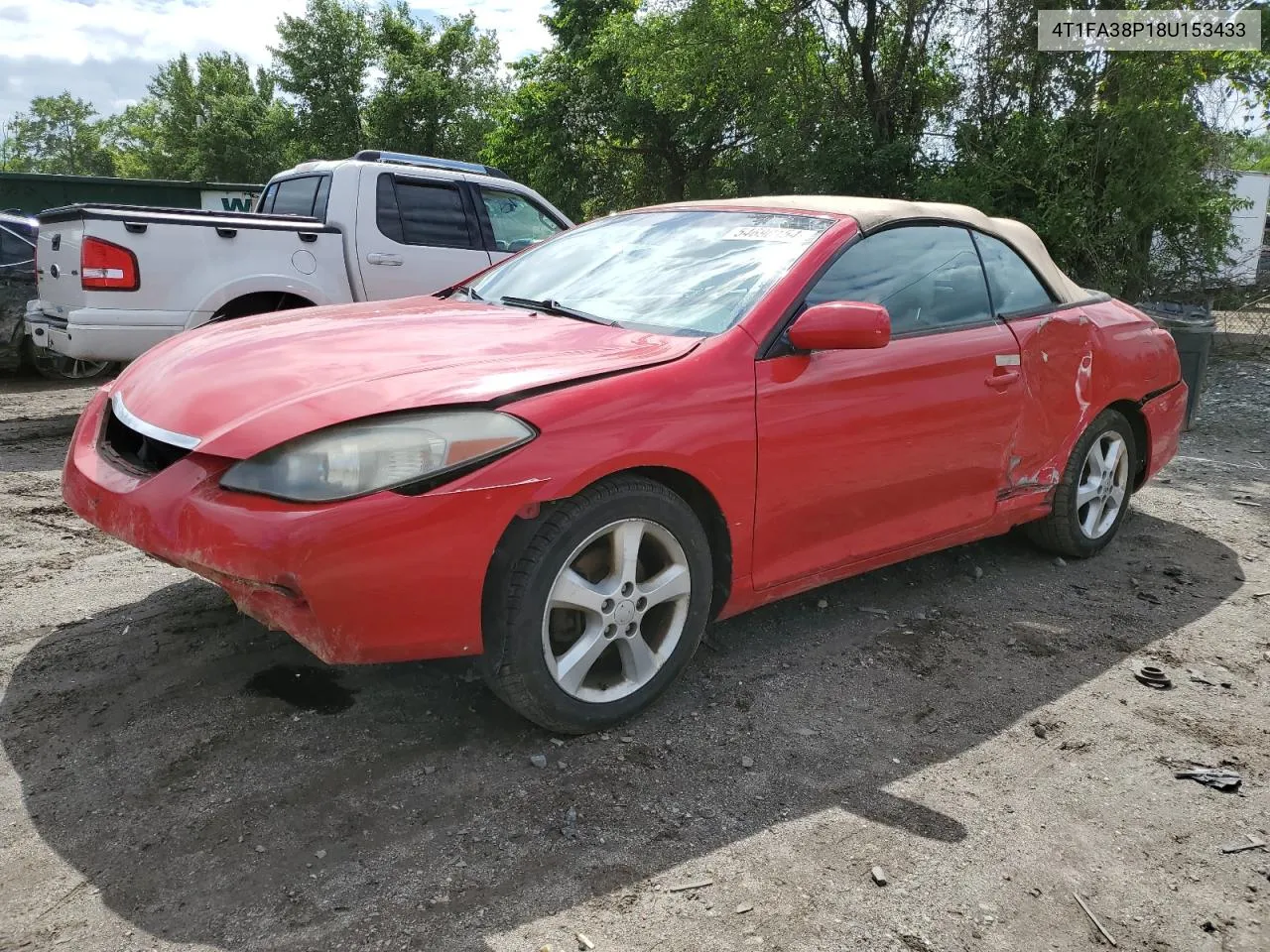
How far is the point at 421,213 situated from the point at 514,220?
82cm

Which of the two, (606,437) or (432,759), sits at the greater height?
(606,437)

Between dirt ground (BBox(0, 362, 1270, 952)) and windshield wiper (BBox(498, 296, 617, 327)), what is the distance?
125 cm

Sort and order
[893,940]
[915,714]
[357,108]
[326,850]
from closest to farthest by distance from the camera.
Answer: [893,940] < [326,850] < [915,714] < [357,108]

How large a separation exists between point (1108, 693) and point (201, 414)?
10.1 ft

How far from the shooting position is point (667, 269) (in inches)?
146

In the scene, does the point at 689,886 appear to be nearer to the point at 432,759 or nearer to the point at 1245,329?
the point at 432,759

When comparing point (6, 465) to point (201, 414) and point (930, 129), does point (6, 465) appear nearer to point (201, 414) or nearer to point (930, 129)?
point (201, 414)

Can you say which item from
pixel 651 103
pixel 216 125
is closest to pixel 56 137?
pixel 216 125

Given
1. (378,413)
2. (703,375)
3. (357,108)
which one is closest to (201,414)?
(378,413)

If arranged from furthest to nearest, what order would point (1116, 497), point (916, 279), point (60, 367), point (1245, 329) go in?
point (1245, 329), point (60, 367), point (1116, 497), point (916, 279)

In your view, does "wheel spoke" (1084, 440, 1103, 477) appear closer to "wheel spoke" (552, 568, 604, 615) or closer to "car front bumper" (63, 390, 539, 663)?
"wheel spoke" (552, 568, 604, 615)

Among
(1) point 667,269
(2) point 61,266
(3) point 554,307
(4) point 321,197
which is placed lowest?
(3) point 554,307

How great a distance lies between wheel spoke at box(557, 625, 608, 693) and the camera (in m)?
2.90

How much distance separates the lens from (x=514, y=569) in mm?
2738
